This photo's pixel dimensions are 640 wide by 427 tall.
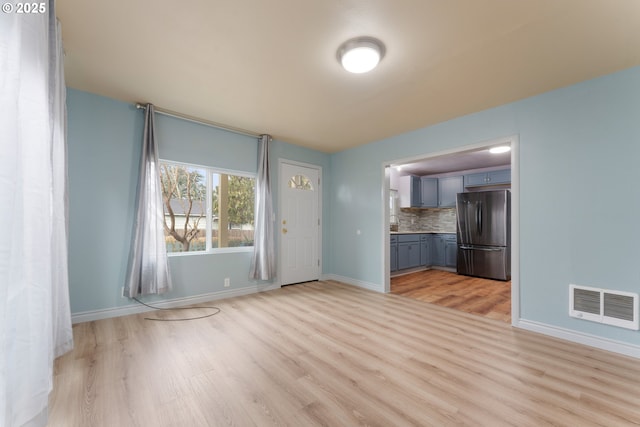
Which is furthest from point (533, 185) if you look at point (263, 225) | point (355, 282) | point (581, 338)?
point (263, 225)

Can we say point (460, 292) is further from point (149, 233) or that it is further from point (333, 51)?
point (149, 233)

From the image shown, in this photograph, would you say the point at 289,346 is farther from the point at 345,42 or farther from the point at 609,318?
the point at 609,318

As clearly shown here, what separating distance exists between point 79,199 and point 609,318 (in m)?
5.59

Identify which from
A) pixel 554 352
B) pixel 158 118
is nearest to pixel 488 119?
pixel 554 352

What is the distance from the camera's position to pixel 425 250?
6492 mm

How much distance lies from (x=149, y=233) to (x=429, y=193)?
6.29 metres

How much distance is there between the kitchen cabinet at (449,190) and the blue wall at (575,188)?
3.35m

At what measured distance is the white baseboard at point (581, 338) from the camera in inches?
89.7

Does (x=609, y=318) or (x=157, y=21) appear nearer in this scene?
(x=157, y=21)

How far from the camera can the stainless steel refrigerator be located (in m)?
5.24

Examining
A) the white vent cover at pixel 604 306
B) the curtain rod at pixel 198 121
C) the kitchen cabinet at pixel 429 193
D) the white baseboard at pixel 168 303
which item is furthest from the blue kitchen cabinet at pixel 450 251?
the curtain rod at pixel 198 121

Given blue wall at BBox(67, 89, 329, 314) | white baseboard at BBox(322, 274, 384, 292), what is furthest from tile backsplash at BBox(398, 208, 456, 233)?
blue wall at BBox(67, 89, 329, 314)

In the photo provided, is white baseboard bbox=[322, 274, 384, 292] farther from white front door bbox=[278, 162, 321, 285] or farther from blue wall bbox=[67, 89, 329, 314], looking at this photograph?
blue wall bbox=[67, 89, 329, 314]

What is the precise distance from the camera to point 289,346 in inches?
94.1
